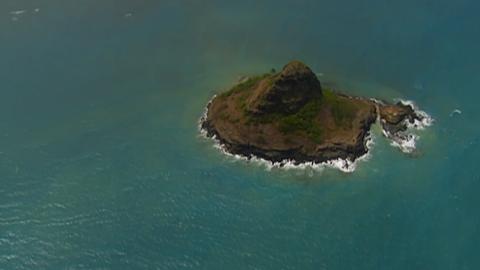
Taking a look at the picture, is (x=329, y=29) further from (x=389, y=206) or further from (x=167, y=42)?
(x=389, y=206)

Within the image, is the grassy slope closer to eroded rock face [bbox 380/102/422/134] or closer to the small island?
the small island

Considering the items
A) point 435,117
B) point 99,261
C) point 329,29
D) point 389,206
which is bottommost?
point 99,261

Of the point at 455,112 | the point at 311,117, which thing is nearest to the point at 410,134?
the point at 455,112

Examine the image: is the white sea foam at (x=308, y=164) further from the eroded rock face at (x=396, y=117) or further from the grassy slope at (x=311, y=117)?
the eroded rock face at (x=396, y=117)

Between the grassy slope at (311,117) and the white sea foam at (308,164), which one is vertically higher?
the grassy slope at (311,117)

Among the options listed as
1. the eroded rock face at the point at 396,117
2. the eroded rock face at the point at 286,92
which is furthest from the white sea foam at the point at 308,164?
the eroded rock face at the point at 286,92

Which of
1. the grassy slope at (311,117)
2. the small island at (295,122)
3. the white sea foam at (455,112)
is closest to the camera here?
the small island at (295,122)

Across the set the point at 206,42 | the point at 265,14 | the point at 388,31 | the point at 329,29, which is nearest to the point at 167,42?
the point at 206,42

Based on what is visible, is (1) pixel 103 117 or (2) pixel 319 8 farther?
(2) pixel 319 8
